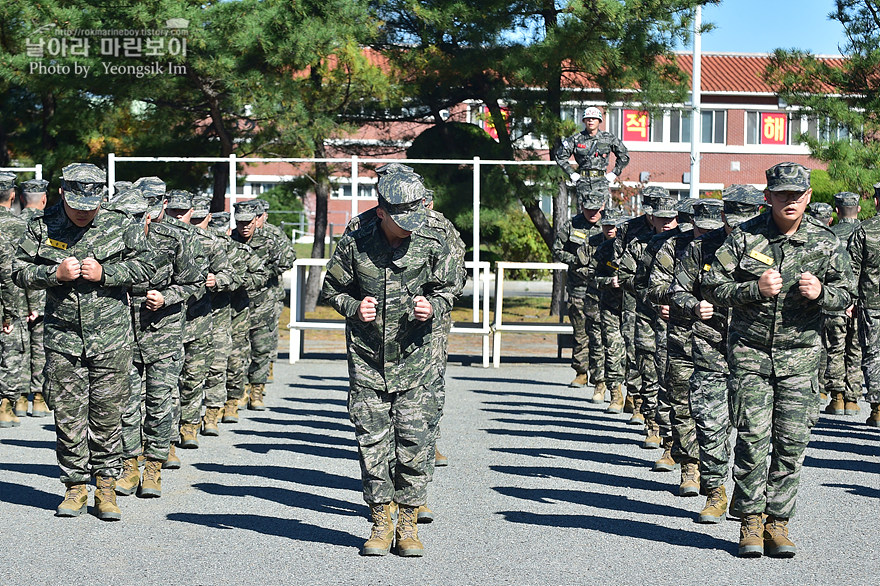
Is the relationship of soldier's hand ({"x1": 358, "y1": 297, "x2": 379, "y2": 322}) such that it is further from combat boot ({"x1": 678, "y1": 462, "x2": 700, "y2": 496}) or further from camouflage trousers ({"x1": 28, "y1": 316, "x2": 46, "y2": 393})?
camouflage trousers ({"x1": 28, "y1": 316, "x2": 46, "y2": 393})

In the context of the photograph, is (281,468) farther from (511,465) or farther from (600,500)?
(600,500)

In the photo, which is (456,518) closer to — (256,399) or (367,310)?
(367,310)

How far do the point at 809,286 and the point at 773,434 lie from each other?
3.12 feet

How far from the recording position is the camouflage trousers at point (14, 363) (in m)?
12.5

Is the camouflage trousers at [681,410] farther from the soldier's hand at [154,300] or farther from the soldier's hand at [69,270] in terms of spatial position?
the soldier's hand at [69,270]

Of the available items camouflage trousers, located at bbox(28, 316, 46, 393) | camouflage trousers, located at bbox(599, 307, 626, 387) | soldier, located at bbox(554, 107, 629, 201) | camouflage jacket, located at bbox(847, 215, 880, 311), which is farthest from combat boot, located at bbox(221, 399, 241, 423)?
soldier, located at bbox(554, 107, 629, 201)

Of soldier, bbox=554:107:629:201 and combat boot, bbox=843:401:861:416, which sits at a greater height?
soldier, bbox=554:107:629:201

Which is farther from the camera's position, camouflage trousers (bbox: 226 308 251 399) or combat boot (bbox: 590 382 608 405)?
combat boot (bbox: 590 382 608 405)

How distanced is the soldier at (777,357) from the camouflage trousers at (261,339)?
7254 mm

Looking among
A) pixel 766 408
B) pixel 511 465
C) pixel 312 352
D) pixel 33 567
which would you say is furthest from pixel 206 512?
pixel 312 352

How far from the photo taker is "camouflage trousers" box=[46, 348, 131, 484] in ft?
27.2

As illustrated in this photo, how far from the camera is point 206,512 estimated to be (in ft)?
28.1

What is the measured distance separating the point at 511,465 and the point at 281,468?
6.19ft

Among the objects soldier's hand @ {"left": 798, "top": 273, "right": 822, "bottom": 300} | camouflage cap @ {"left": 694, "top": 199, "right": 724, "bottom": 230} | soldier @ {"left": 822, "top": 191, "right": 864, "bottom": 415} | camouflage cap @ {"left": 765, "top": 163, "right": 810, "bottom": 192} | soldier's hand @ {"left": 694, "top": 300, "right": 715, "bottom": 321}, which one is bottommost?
soldier @ {"left": 822, "top": 191, "right": 864, "bottom": 415}
